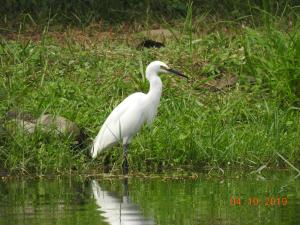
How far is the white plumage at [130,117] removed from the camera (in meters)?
12.3

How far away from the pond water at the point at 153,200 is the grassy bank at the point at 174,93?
1.62 feet

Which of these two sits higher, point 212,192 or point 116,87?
point 116,87

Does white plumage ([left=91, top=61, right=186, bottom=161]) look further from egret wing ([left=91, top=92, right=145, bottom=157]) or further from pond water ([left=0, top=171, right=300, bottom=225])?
pond water ([left=0, top=171, right=300, bottom=225])

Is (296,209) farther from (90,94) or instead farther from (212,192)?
(90,94)

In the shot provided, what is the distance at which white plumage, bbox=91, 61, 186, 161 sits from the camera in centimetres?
1229

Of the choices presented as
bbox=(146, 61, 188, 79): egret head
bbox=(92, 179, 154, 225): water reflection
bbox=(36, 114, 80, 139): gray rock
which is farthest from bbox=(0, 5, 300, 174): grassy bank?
bbox=(92, 179, 154, 225): water reflection

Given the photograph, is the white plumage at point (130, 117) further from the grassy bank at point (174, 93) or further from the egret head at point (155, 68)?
the grassy bank at point (174, 93)

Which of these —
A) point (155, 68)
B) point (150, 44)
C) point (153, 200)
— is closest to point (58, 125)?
point (155, 68)

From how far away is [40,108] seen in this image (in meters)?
13.1

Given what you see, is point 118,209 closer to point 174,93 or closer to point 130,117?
point 130,117

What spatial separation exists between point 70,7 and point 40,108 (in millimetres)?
4238

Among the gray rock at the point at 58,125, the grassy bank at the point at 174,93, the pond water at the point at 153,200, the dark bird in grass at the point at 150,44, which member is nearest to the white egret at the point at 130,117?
the grassy bank at the point at 174,93

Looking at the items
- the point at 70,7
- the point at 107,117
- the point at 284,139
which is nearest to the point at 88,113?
the point at 107,117

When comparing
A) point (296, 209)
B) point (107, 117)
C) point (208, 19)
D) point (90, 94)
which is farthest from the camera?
point (208, 19)
